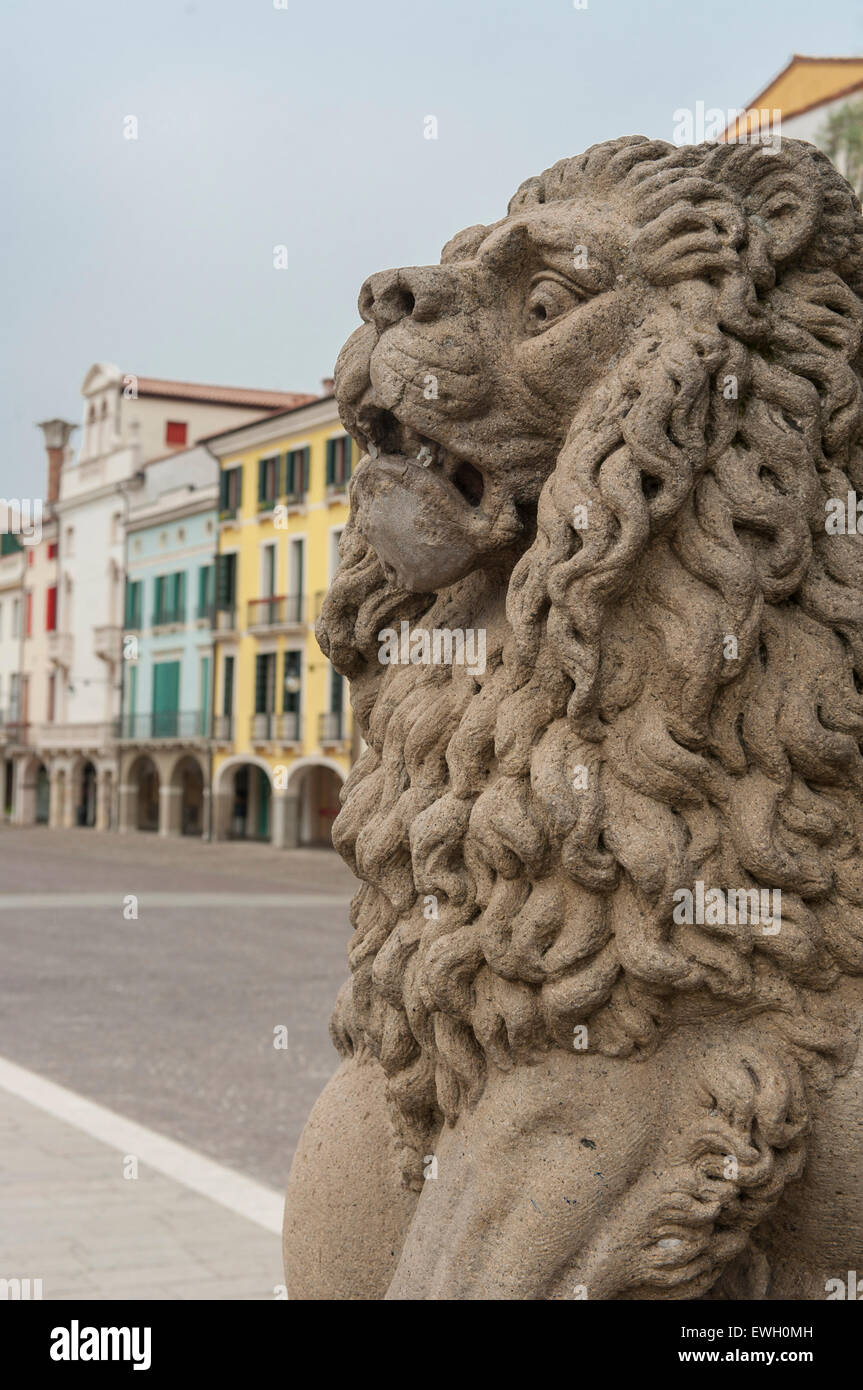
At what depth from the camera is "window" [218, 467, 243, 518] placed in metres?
35.0

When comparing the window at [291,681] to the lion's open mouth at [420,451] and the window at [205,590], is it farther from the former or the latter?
the lion's open mouth at [420,451]

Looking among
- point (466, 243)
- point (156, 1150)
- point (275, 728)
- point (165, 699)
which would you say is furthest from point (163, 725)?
point (466, 243)

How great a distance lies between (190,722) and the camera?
122 feet

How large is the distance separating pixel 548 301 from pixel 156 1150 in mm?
4741

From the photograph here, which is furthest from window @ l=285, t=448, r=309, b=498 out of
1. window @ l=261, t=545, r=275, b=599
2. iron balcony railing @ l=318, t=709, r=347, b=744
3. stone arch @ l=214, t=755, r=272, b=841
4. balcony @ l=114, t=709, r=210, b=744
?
balcony @ l=114, t=709, r=210, b=744

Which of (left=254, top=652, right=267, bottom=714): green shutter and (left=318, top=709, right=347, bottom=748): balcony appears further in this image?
(left=254, top=652, right=267, bottom=714): green shutter

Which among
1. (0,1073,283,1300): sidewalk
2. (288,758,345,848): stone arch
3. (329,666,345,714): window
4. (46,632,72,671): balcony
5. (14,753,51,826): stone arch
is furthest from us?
(14,753,51,826): stone arch

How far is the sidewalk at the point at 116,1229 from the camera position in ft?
14.6

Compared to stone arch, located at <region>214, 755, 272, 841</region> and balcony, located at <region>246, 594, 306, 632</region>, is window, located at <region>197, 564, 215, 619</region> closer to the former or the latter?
balcony, located at <region>246, 594, 306, 632</region>

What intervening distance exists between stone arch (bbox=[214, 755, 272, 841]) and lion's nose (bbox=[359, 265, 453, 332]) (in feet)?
107

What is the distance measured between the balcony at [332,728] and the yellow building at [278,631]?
0.03 metres

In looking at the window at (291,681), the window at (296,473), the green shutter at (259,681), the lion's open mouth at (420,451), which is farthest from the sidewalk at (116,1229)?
the green shutter at (259,681)

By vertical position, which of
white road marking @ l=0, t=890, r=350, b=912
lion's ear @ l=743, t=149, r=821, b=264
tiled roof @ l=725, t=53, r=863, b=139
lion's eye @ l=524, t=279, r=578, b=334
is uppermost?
tiled roof @ l=725, t=53, r=863, b=139
